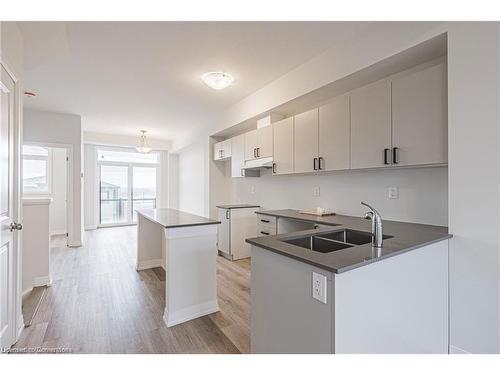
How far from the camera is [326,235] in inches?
76.4

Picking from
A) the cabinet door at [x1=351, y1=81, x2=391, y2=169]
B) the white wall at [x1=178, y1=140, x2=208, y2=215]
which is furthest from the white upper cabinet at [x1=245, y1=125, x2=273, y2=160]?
the white wall at [x1=178, y1=140, x2=208, y2=215]

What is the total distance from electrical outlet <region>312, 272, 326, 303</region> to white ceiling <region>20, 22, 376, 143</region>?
211 centimetres

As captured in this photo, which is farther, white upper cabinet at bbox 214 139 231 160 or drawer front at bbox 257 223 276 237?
Result: white upper cabinet at bbox 214 139 231 160

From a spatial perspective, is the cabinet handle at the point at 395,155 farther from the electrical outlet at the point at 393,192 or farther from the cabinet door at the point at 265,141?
the cabinet door at the point at 265,141

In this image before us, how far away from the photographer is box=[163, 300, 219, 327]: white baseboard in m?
2.22

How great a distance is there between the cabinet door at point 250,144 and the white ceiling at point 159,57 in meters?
0.62

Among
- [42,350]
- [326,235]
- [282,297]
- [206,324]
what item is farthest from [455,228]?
[42,350]

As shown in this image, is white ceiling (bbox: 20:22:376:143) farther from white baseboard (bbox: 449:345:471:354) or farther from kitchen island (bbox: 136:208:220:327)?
white baseboard (bbox: 449:345:471:354)

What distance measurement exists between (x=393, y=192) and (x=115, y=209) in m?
7.56

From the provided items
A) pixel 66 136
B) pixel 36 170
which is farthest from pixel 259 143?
pixel 36 170

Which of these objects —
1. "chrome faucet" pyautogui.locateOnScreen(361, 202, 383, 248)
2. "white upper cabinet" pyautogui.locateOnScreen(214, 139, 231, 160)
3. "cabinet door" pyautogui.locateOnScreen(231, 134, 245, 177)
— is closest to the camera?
"chrome faucet" pyautogui.locateOnScreen(361, 202, 383, 248)

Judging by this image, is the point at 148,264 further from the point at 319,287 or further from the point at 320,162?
the point at 319,287

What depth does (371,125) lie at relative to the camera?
2348 millimetres
